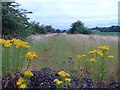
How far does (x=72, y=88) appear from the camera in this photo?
296 cm

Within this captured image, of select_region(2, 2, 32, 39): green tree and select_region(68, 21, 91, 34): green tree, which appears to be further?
select_region(68, 21, 91, 34): green tree

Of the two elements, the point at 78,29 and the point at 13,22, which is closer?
the point at 13,22

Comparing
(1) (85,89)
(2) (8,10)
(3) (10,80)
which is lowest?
(1) (85,89)

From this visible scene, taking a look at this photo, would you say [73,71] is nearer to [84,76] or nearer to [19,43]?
[84,76]

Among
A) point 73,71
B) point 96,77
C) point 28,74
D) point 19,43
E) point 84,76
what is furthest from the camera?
point 73,71

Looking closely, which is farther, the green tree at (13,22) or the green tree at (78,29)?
the green tree at (78,29)

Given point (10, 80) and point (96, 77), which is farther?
point (96, 77)

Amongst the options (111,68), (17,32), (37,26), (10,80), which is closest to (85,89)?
(10,80)

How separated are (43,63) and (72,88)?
77.6 inches

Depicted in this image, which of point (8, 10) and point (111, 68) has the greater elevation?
point (8, 10)

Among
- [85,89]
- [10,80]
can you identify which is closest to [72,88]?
[85,89]

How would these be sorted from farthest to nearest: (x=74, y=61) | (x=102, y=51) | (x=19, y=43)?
(x=74, y=61) → (x=102, y=51) → (x=19, y=43)

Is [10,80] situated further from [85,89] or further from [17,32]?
[17,32]

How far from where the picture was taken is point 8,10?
8.84 m
